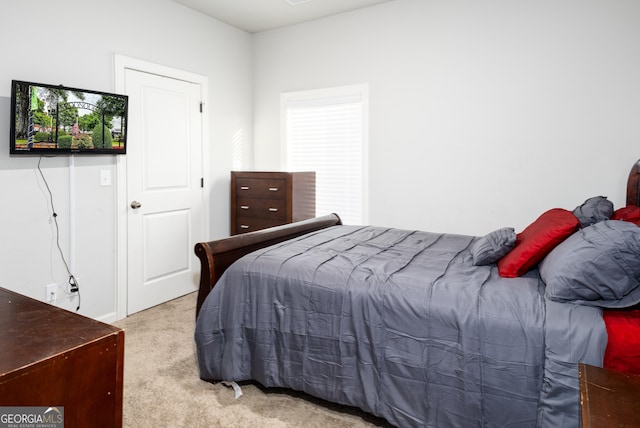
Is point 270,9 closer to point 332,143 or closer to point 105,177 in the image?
point 332,143

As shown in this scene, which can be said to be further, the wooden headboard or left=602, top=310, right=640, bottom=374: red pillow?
the wooden headboard

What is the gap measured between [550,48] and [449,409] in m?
2.93

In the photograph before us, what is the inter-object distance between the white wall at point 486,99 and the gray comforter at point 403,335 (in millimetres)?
1289

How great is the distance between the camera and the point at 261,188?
418 centimetres

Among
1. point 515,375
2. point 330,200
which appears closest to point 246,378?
point 515,375

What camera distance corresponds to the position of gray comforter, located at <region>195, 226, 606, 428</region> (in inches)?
60.7

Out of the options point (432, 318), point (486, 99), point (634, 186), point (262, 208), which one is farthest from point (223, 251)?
point (634, 186)

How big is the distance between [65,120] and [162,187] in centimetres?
109

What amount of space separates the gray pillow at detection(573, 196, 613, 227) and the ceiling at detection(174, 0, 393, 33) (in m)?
2.71

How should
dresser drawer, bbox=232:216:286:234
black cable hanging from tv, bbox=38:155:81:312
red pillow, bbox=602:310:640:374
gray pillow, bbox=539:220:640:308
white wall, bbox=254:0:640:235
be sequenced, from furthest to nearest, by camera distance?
dresser drawer, bbox=232:216:286:234 < white wall, bbox=254:0:640:235 < black cable hanging from tv, bbox=38:155:81:312 < gray pillow, bbox=539:220:640:308 < red pillow, bbox=602:310:640:374

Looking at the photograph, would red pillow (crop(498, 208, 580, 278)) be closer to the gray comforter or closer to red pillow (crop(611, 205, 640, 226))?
the gray comforter

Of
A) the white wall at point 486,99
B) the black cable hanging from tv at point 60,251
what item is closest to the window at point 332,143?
the white wall at point 486,99

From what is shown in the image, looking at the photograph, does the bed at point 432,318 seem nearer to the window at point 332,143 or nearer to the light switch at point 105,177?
the light switch at point 105,177

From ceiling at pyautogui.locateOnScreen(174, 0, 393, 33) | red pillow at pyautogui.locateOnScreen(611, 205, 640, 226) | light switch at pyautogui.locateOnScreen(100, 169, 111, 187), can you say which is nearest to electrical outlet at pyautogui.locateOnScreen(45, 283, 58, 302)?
light switch at pyautogui.locateOnScreen(100, 169, 111, 187)
